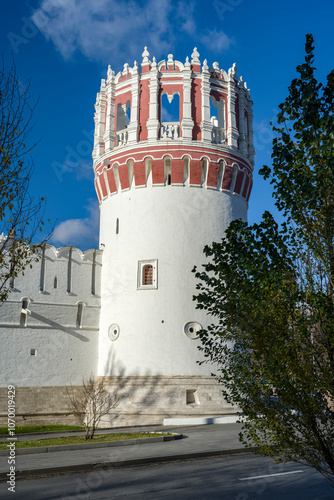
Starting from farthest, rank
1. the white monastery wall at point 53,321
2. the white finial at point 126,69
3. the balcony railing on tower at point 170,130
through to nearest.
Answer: the white finial at point 126,69
the balcony railing on tower at point 170,130
the white monastery wall at point 53,321

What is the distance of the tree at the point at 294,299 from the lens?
6754 millimetres

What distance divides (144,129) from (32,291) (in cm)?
978

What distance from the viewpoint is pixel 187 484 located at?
33.0ft

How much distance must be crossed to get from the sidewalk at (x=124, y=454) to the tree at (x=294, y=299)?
629 centimetres

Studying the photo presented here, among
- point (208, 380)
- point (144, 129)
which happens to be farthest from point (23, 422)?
point (144, 129)

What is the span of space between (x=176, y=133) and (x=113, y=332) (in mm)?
10328

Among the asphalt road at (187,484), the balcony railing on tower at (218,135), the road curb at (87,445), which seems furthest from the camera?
the balcony railing on tower at (218,135)

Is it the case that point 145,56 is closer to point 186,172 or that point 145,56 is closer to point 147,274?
point 186,172

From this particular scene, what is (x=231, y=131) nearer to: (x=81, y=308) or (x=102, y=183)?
(x=102, y=183)

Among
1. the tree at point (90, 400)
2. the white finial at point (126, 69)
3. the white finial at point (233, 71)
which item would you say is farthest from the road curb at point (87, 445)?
the white finial at point (233, 71)

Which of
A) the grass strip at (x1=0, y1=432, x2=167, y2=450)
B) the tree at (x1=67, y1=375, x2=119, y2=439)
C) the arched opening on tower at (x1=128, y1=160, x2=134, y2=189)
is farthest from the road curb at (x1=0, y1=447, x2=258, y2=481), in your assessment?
the arched opening on tower at (x1=128, y1=160, x2=134, y2=189)

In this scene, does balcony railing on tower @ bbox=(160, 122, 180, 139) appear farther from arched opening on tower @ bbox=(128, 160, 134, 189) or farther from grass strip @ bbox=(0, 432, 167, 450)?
grass strip @ bbox=(0, 432, 167, 450)

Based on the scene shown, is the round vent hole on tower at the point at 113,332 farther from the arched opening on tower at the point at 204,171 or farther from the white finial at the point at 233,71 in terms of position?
the white finial at the point at 233,71

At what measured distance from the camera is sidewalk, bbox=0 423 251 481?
11.8 meters
